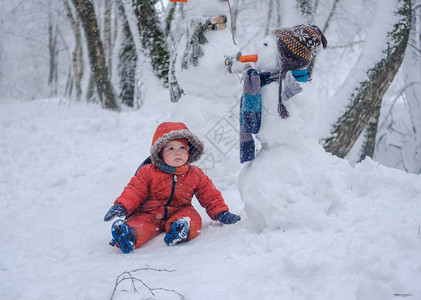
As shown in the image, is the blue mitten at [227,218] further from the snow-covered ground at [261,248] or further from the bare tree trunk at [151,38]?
the bare tree trunk at [151,38]

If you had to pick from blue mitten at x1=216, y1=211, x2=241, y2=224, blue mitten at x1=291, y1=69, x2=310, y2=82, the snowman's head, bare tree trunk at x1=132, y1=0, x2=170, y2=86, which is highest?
bare tree trunk at x1=132, y1=0, x2=170, y2=86

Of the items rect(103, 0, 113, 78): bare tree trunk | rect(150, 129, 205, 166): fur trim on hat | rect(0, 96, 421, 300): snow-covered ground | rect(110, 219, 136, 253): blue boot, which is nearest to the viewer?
rect(0, 96, 421, 300): snow-covered ground

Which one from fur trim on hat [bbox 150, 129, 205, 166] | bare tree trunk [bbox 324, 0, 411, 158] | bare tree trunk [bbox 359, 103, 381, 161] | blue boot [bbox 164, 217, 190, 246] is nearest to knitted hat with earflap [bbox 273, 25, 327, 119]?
fur trim on hat [bbox 150, 129, 205, 166]

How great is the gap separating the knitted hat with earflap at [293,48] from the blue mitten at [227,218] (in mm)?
850

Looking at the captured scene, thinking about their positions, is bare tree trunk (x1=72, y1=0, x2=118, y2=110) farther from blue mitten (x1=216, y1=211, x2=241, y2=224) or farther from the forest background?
blue mitten (x1=216, y1=211, x2=241, y2=224)

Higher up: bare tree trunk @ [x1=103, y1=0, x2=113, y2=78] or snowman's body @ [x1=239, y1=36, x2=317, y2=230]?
bare tree trunk @ [x1=103, y1=0, x2=113, y2=78]

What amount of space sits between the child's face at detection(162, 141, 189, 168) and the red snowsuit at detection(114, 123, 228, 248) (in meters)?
0.08

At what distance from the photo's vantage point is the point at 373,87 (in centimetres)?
396

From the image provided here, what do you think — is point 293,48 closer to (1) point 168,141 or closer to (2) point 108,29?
(1) point 168,141

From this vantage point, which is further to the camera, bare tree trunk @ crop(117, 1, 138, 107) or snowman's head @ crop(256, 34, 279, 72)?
bare tree trunk @ crop(117, 1, 138, 107)

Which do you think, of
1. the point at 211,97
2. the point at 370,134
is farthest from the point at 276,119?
the point at 370,134

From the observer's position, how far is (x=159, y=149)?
2537mm

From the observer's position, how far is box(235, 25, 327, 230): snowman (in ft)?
6.78

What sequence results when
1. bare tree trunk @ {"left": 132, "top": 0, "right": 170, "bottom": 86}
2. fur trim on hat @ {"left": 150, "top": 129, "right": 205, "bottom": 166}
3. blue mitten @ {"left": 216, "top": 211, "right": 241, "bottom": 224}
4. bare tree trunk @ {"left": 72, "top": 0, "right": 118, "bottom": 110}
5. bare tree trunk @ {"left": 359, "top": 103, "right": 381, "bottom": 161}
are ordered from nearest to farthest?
blue mitten @ {"left": 216, "top": 211, "right": 241, "bottom": 224} → fur trim on hat @ {"left": 150, "top": 129, "right": 205, "bottom": 166} → bare tree trunk @ {"left": 359, "top": 103, "right": 381, "bottom": 161} → bare tree trunk @ {"left": 132, "top": 0, "right": 170, "bottom": 86} → bare tree trunk @ {"left": 72, "top": 0, "right": 118, "bottom": 110}
